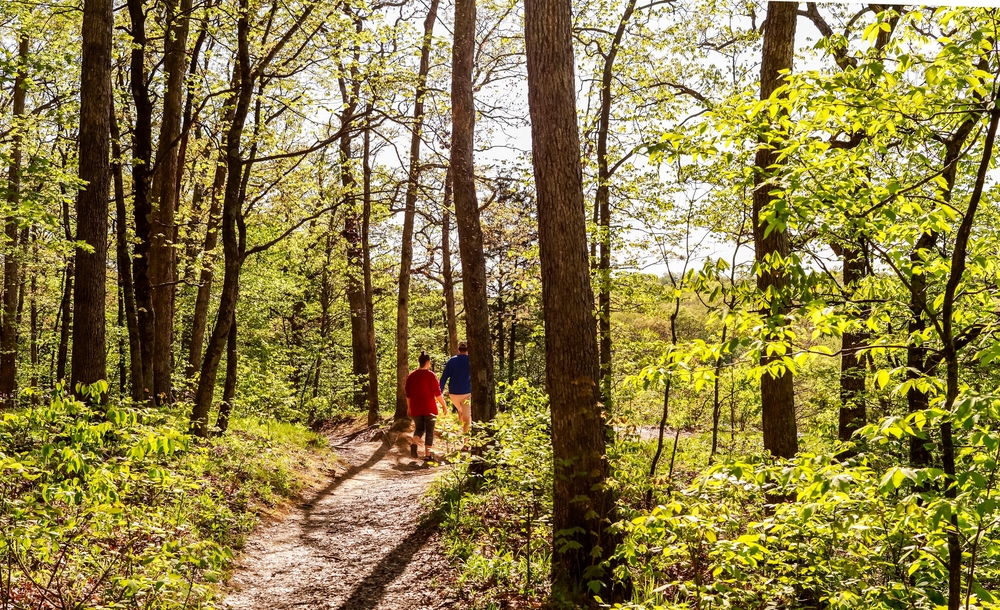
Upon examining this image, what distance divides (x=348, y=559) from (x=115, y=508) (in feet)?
11.8

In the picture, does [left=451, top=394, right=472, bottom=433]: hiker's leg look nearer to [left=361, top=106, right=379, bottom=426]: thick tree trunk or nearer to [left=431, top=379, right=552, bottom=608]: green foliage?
[left=431, top=379, right=552, bottom=608]: green foliage

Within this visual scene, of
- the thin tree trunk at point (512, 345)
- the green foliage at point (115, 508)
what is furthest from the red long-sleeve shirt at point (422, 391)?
the thin tree trunk at point (512, 345)

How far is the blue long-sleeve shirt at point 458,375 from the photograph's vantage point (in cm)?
1106

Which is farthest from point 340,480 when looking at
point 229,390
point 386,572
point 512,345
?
point 512,345

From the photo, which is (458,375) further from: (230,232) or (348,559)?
(348,559)

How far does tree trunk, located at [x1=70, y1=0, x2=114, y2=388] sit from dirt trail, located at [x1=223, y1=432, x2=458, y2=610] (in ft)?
9.92

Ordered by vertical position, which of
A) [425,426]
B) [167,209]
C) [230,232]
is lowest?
[425,426]

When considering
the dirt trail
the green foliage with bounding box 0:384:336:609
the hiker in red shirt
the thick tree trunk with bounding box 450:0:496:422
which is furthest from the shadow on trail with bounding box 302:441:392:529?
the thick tree trunk with bounding box 450:0:496:422

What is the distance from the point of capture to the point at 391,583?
220 inches

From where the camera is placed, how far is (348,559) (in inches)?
253

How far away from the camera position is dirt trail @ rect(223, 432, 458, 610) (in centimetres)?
525

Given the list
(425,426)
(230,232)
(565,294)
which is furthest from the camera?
(425,426)

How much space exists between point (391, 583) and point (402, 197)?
1319cm

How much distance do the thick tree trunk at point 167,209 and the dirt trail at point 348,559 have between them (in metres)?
3.35
